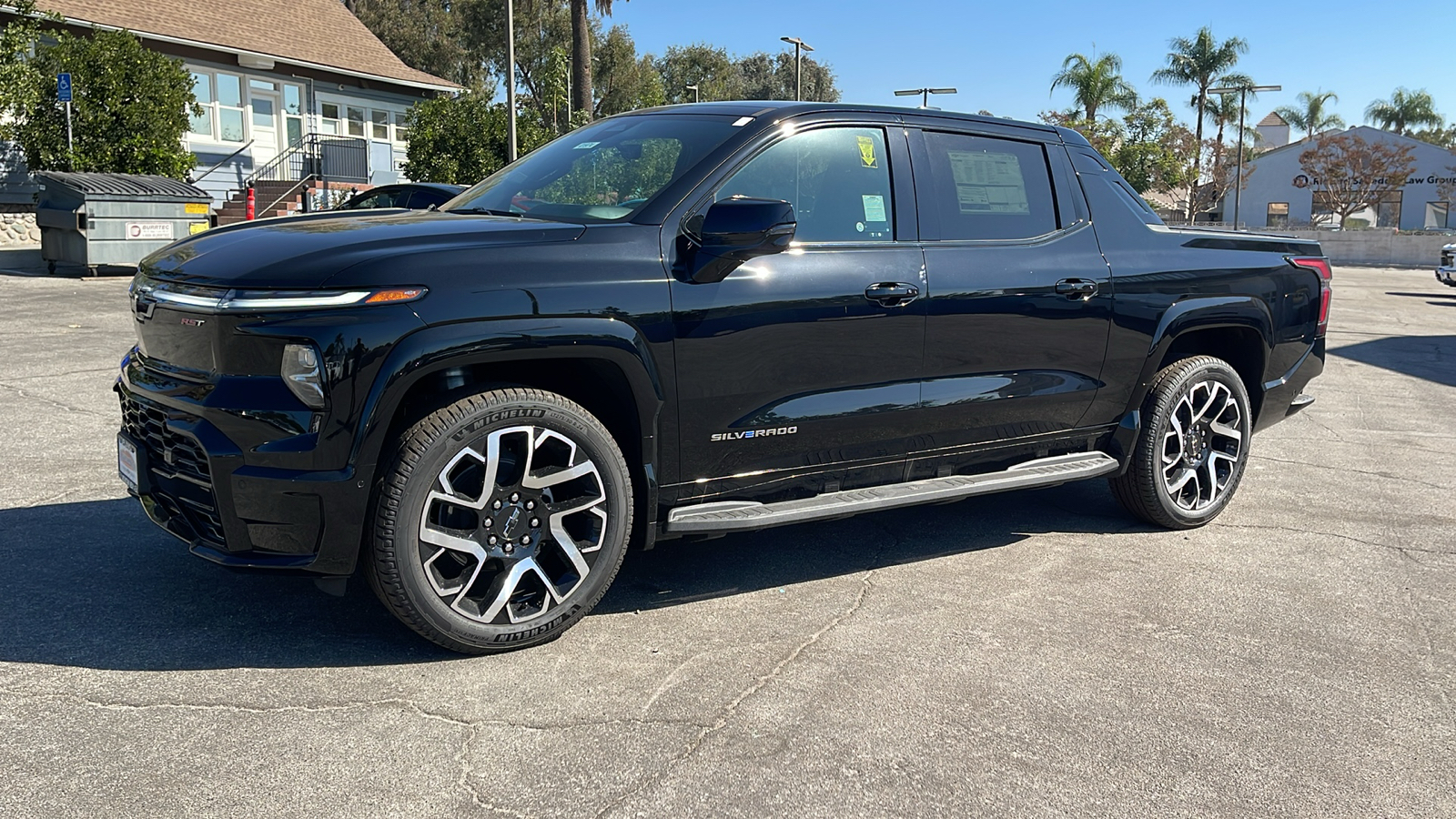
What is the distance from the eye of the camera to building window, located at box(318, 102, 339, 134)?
31578mm

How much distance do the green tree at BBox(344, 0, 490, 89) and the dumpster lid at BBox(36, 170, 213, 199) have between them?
119ft

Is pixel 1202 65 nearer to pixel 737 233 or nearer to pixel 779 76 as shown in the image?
pixel 779 76

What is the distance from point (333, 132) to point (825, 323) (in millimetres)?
30888

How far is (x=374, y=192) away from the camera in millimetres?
15156

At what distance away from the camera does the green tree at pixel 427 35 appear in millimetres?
51625

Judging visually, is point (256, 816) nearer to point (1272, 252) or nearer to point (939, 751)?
point (939, 751)

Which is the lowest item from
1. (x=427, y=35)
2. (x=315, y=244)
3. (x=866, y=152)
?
(x=315, y=244)

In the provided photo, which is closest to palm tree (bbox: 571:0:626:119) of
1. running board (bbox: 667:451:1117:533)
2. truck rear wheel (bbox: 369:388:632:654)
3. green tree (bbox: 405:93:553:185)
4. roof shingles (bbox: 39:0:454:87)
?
green tree (bbox: 405:93:553:185)

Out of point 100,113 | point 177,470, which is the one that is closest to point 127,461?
point 177,470

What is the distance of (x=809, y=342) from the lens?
13.5 feet

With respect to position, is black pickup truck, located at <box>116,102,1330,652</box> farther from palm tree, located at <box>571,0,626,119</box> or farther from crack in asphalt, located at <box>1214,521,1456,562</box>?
palm tree, located at <box>571,0,626,119</box>

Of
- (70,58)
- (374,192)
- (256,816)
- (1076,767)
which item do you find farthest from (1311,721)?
(70,58)

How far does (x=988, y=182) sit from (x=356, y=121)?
31106mm

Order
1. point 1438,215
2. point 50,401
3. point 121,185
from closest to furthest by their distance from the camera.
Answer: point 50,401
point 121,185
point 1438,215
